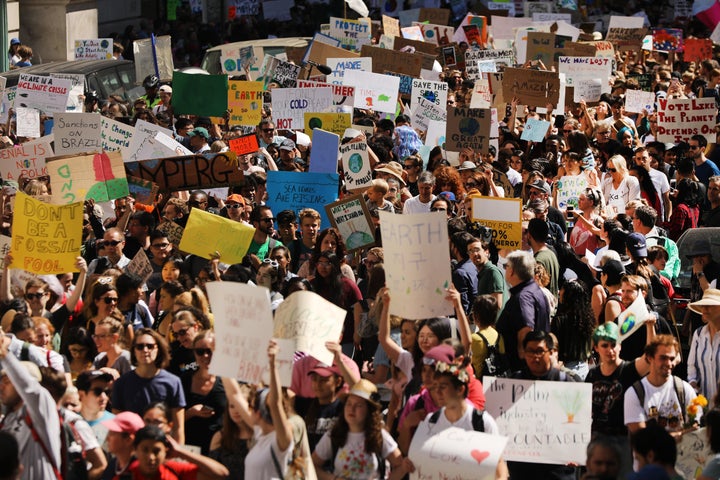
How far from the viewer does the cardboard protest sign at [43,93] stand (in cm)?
1603

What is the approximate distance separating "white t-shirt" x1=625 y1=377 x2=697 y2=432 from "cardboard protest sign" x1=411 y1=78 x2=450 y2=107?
9.37 metres

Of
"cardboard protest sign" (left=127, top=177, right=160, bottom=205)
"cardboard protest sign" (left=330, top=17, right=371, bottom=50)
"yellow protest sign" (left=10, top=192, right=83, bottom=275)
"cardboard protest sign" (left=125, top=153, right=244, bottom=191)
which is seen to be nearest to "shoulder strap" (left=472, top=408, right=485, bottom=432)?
"yellow protest sign" (left=10, top=192, right=83, bottom=275)

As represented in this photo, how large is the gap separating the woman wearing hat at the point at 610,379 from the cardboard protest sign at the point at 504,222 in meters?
2.86

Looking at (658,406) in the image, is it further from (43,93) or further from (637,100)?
(637,100)

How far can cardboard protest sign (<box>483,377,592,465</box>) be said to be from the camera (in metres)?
6.64

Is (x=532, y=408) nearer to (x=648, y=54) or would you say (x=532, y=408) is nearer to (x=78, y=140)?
(x=78, y=140)

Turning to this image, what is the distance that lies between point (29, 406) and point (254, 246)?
4.52 m

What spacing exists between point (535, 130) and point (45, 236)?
24.1ft

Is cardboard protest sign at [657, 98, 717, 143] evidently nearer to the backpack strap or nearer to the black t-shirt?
the black t-shirt

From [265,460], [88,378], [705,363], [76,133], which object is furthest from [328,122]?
[265,460]

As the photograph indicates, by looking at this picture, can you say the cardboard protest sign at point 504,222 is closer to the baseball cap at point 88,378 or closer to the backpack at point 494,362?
the backpack at point 494,362

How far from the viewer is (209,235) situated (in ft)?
32.4

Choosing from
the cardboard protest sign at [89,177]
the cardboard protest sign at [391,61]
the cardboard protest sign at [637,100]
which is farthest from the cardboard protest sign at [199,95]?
the cardboard protest sign at [637,100]

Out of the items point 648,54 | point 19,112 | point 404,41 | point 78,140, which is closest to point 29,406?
point 78,140
